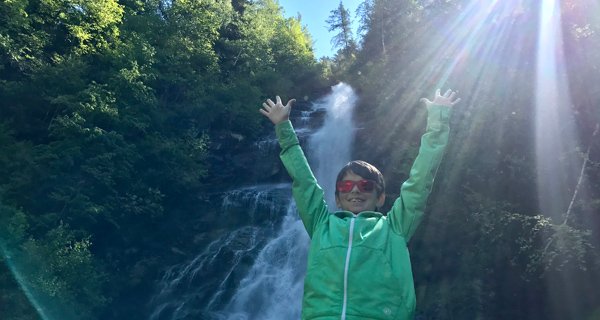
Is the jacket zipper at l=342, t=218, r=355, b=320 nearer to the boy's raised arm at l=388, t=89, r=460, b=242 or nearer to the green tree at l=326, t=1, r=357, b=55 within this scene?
the boy's raised arm at l=388, t=89, r=460, b=242

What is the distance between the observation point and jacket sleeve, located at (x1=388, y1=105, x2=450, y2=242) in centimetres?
276

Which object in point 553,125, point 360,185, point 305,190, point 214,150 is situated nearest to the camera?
point 360,185

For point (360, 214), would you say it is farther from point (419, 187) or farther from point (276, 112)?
point (276, 112)

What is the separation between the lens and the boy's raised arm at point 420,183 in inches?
109

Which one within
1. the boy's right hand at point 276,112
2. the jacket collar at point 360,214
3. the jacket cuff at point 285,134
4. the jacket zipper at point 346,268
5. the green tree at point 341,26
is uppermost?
the green tree at point 341,26

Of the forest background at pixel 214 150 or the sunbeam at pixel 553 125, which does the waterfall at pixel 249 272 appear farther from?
the sunbeam at pixel 553 125

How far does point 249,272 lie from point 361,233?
13.7 meters

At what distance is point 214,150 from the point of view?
23125 millimetres

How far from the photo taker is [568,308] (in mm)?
10906

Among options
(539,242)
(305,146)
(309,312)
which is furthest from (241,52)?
(309,312)

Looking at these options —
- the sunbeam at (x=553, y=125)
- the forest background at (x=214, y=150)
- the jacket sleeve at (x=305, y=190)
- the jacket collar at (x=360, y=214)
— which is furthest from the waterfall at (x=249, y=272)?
the jacket collar at (x=360, y=214)

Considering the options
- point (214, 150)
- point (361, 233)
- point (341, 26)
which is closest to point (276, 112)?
point (361, 233)

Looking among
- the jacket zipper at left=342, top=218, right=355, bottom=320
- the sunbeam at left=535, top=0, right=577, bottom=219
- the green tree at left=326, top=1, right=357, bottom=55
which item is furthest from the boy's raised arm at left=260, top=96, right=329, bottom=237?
the green tree at left=326, top=1, right=357, bottom=55

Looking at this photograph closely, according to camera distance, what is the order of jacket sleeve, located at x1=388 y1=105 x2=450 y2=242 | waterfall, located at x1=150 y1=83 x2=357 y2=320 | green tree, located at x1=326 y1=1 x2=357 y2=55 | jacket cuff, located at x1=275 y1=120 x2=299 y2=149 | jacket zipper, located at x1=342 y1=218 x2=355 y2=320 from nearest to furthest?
1. jacket zipper, located at x1=342 y1=218 x2=355 y2=320
2. jacket sleeve, located at x1=388 y1=105 x2=450 y2=242
3. jacket cuff, located at x1=275 y1=120 x2=299 y2=149
4. waterfall, located at x1=150 y1=83 x2=357 y2=320
5. green tree, located at x1=326 y1=1 x2=357 y2=55
